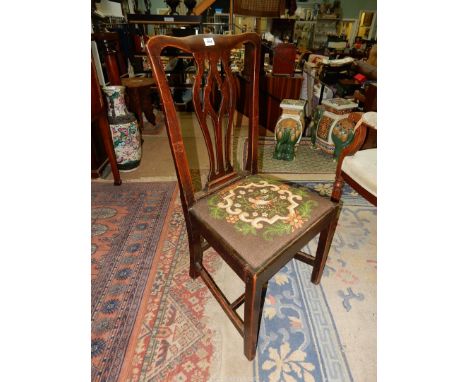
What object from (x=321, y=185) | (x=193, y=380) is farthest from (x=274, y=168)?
(x=193, y=380)

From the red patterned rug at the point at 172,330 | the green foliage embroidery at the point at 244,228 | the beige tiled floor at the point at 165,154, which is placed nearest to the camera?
the green foliage embroidery at the point at 244,228

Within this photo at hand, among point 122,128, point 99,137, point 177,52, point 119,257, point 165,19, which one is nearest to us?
point 119,257

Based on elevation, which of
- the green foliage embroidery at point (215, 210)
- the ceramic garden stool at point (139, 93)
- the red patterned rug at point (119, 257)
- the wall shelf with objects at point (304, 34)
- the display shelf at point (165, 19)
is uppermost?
the wall shelf with objects at point (304, 34)

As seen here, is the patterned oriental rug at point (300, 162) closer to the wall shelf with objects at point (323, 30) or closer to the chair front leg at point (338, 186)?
the chair front leg at point (338, 186)

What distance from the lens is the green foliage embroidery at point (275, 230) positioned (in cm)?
95

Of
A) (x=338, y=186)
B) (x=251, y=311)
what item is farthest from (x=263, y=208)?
(x=338, y=186)

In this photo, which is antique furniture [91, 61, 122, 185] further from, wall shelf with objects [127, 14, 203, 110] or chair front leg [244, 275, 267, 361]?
wall shelf with objects [127, 14, 203, 110]

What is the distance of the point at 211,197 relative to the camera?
1.16 metres

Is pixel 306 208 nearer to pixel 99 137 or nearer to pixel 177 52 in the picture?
pixel 99 137

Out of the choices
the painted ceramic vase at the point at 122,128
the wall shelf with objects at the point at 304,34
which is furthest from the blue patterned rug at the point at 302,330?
the wall shelf with objects at the point at 304,34

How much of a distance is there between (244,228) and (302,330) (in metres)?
0.65

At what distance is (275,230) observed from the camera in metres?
0.97

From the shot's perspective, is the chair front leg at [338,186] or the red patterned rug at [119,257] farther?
the chair front leg at [338,186]

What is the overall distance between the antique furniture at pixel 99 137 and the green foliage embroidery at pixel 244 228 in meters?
1.49
